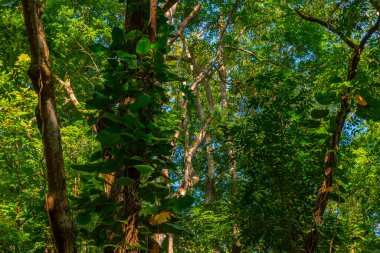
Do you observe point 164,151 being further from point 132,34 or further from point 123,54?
point 132,34

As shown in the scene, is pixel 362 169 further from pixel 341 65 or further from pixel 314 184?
pixel 314 184

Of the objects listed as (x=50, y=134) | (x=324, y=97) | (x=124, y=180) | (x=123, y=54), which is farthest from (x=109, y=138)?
(x=324, y=97)

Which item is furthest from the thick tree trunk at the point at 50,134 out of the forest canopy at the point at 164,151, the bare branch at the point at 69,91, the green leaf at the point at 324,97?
the bare branch at the point at 69,91

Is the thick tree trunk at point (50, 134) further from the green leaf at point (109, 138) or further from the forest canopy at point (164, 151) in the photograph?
the green leaf at point (109, 138)

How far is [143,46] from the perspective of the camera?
7.97ft

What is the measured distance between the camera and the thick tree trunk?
2338mm

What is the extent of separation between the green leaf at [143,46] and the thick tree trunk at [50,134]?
516mm

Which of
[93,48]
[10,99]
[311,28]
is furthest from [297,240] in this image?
[311,28]

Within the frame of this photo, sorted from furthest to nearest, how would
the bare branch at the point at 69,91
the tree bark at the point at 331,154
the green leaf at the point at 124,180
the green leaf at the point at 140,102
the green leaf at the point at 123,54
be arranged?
the bare branch at the point at 69,91, the tree bark at the point at 331,154, the green leaf at the point at 123,54, the green leaf at the point at 140,102, the green leaf at the point at 124,180

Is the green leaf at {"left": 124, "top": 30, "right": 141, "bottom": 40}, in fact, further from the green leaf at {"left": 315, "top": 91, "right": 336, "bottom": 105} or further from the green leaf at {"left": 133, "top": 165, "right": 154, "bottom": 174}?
the green leaf at {"left": 315, "top": 91, "right": 336, "bottom": 105}

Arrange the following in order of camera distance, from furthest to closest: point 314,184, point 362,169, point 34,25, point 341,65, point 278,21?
point 278,21 → point 362,169 → point 341,65 → point 314,184 → point 34,25

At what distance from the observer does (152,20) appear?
2.56 meters

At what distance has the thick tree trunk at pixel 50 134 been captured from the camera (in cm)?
234

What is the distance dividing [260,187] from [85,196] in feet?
6.43
